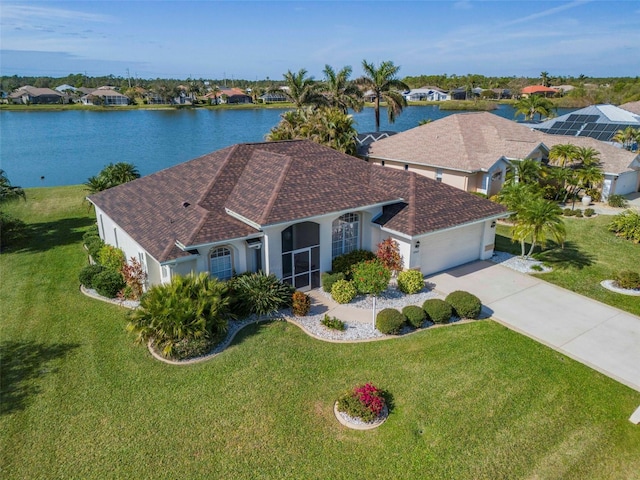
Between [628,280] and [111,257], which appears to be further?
[111,257]

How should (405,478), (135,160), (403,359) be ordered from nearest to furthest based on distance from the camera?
(405,478)
(403,359)
(135,160)

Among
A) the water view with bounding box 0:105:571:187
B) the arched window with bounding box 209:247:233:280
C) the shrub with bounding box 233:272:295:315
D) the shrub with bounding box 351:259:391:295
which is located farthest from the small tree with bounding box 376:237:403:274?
the water view with bounding box 0:105:571:187

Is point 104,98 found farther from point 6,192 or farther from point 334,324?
point 334,324

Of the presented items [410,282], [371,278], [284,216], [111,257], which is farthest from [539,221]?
[111,257]

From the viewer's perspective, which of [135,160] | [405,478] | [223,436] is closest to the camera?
[405,478]

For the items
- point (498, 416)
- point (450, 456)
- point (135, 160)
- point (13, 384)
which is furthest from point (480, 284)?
point (135, 160)

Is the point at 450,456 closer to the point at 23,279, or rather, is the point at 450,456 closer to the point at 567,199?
the point at 23,279

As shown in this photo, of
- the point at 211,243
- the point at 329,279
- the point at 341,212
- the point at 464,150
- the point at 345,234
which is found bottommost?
the point at 329,279
